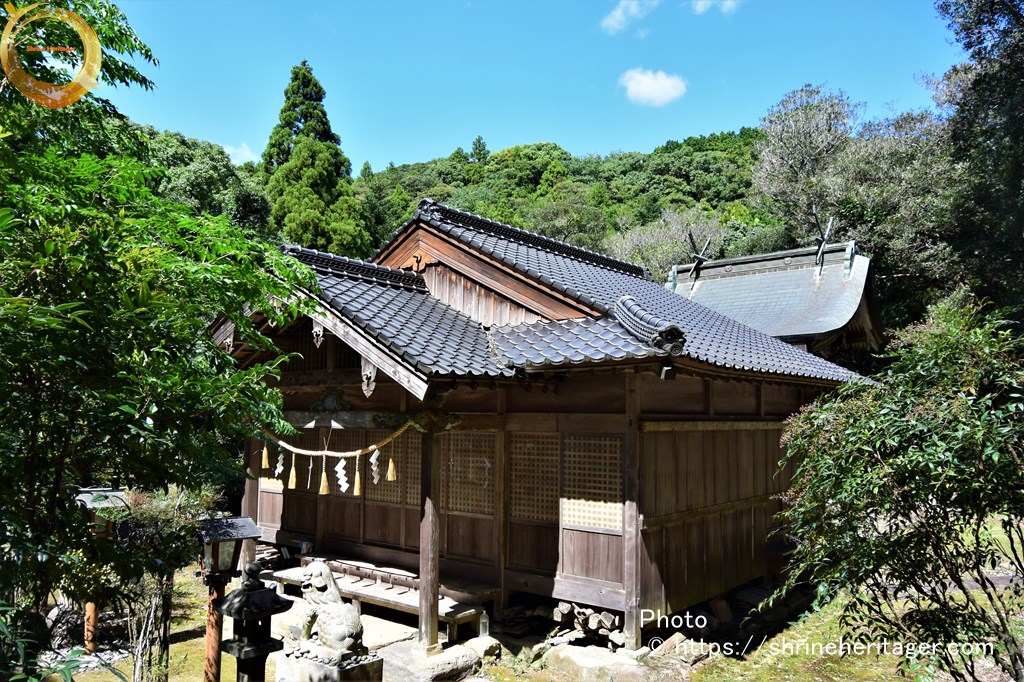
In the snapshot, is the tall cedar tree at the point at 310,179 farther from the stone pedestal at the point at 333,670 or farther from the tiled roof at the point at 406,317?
the stone pedestal at the point at 333,670

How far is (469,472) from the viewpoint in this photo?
31.5ft

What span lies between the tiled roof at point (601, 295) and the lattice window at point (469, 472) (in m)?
1.68

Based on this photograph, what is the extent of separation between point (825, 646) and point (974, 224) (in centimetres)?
2276

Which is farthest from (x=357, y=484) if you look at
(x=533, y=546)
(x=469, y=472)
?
(x=533, y=546)

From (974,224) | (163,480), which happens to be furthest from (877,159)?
(163,480)

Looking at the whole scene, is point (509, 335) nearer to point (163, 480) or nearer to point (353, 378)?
point (353, 378)

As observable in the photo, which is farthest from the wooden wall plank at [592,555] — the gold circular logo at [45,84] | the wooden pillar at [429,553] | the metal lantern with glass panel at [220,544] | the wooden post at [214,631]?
the gold circular logo at [45,84]

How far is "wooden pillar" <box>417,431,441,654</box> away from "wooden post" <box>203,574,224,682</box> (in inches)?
104

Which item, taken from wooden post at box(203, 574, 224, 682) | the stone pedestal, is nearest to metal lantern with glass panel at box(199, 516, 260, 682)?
wooden post at box(203, 574, 224, 682)

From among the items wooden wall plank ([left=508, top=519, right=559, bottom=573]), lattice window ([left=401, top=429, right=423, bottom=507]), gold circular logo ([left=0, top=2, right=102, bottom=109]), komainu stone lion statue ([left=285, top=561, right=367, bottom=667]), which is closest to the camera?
gold circular logo ([left=0, top=2, right=102, bottom=109])

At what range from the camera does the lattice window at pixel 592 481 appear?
8.23m

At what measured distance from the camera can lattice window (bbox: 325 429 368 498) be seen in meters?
10.9

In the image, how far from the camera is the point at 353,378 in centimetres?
898

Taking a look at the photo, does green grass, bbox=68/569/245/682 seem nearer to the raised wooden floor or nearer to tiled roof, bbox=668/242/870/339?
the raised wooden floor
